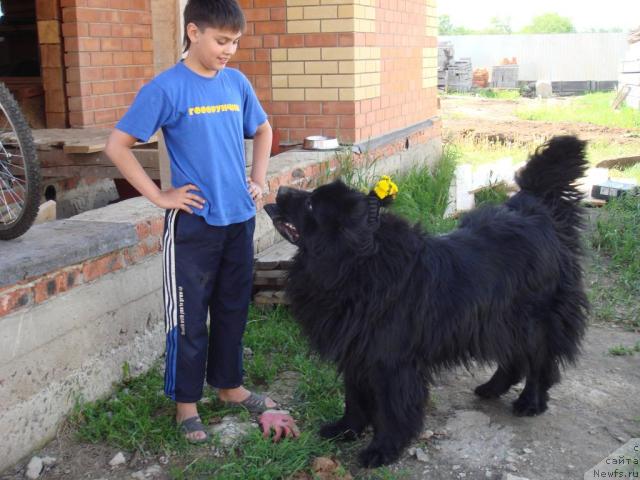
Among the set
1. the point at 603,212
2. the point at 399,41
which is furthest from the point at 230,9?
the point at 603,212

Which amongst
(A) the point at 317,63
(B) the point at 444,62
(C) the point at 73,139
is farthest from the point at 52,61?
(B) the point at 444,62

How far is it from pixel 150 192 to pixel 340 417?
1457mm

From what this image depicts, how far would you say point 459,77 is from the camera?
2955 centimetres

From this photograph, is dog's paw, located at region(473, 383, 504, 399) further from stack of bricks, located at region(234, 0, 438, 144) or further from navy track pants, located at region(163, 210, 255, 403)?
stack of bricks, located at region(234, 0, 438, 144)

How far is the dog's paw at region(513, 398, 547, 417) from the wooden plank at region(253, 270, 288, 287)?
1706 millimetres

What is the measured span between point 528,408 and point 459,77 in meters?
27.4

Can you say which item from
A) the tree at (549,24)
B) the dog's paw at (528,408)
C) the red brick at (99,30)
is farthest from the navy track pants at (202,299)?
the tree at (549,24)

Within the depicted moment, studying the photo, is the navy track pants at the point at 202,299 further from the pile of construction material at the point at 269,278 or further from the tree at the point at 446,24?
the tree at the point at 446,24

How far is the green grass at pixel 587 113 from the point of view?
55.4 feet

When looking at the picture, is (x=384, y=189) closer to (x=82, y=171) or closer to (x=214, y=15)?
(x=214, y=15)

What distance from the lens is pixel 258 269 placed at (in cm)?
465

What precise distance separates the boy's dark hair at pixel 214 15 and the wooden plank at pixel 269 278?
200cm

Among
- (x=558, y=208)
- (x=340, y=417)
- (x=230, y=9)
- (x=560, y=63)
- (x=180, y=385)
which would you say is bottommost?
(x=340, y=417)

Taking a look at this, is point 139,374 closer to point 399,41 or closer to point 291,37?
point 291,37
